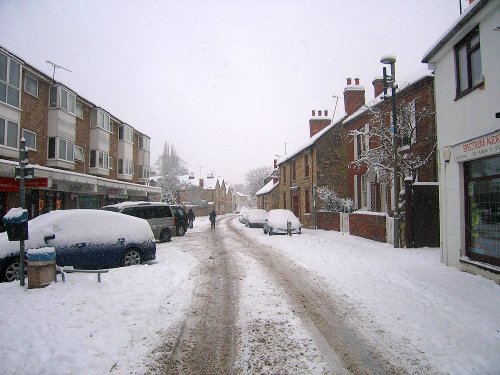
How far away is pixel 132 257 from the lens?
31.9 feet

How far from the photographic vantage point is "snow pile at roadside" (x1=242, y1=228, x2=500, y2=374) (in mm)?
4316

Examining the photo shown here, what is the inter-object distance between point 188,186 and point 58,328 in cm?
6574

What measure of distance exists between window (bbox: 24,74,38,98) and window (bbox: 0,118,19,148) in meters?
2.69

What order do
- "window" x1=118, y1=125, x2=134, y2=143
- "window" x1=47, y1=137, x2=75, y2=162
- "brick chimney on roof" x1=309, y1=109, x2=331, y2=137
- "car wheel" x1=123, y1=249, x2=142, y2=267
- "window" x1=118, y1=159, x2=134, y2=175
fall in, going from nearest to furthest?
"car wheel" x1=123, y1=249, x2=142, y2=267
"window" x1=47, y1=137, x2=75, y2=162
"window" x1=118, y1=159, x2=134, y2=175
"window" x1=118, y1=125, x2=134, y2=143
"brick chimney on roof" x1=309, y1=109, x2=331, y2=137

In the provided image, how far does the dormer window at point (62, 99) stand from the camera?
2088cm

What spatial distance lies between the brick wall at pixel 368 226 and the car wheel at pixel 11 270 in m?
13.0

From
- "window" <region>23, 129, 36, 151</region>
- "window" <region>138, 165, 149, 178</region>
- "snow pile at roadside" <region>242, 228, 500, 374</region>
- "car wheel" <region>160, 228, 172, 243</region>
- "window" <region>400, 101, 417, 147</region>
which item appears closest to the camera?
"snow pile at roadside" <region>242, 228, 500, 374</region>

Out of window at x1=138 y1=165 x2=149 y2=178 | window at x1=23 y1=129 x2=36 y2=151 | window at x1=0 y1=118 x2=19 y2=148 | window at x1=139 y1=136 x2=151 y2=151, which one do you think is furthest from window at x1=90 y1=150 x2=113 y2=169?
window at x1=0 y1=118 x2=19 y2=148

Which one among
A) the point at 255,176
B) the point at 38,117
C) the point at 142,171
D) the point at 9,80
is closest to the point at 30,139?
the point at 38,117

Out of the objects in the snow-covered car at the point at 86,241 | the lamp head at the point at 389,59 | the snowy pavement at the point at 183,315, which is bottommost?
the snowy pavement at the point at 183,315

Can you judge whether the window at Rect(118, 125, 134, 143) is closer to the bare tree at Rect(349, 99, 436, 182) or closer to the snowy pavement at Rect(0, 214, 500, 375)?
the bare tree at Rect(349, 99, 436, 182)

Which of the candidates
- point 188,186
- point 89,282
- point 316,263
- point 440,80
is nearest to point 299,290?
point 316,263

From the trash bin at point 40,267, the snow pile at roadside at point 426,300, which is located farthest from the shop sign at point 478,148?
the trash bin at point 40,267

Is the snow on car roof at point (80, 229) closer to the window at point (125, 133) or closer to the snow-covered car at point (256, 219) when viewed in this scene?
the snow-covered car at point (256, 219)
